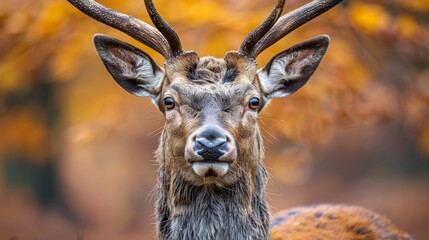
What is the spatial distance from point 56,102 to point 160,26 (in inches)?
476

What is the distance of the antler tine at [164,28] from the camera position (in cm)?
643

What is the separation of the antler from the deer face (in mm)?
138

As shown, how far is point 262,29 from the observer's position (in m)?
6.48

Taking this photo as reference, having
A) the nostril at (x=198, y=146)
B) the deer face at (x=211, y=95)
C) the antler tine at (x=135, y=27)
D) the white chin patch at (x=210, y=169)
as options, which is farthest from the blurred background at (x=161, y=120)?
the nostril at (x=198, y=146)

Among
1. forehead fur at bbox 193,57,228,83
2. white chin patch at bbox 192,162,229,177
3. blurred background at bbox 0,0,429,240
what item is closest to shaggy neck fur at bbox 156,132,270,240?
white chin patch at bbox 192,162,229,177

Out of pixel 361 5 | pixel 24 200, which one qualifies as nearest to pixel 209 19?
pixel 361 5

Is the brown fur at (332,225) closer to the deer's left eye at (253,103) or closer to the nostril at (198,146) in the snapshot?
the deer's left eye at (253,103)

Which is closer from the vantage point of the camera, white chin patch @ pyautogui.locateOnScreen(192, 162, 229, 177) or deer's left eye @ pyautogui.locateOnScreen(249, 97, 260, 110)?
white chin patch @ pyautogui.locateOnScreen(192, 162, 229, 177)

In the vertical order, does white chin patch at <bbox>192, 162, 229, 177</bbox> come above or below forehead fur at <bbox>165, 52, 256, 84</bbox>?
below

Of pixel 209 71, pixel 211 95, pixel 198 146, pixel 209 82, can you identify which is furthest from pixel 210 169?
pixel 209 71

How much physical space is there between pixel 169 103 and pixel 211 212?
778 millimetres

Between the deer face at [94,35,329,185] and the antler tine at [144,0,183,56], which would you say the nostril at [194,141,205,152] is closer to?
the deer face at [94,35,329,185]

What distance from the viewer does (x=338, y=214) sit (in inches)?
298

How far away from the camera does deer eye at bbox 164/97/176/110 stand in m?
6.31
